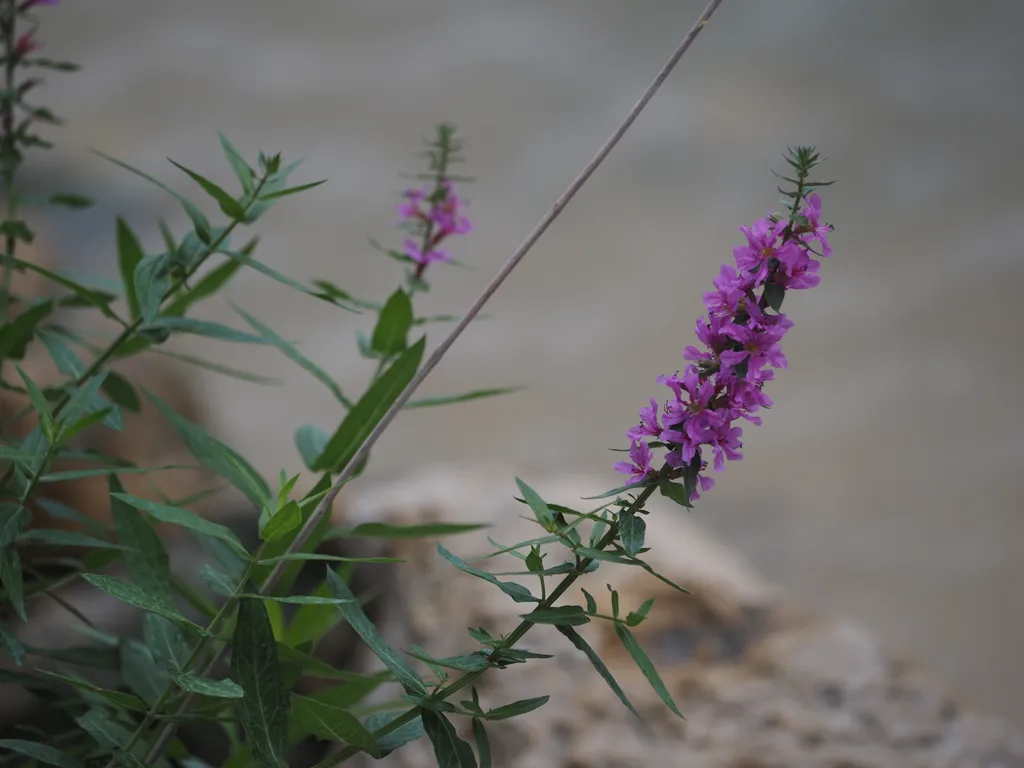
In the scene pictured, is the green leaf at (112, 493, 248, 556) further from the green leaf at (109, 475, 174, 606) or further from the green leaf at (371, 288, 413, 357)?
the green leaf at (371, 288, 413, 357)

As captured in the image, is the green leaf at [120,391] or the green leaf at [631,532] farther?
the green leaf at [120,391]

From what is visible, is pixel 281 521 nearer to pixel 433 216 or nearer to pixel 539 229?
pixel 539 229

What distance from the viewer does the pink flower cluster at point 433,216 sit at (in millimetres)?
611

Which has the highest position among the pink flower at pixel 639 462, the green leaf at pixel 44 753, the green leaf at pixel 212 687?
the pink flower at pixel 639 462

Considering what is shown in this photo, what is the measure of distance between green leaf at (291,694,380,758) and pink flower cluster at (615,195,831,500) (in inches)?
5.8

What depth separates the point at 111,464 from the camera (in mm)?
587

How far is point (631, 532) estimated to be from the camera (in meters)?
0.36

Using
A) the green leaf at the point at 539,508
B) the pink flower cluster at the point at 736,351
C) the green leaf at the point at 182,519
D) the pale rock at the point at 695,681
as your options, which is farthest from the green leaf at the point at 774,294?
the pale rock at the point at 695,681

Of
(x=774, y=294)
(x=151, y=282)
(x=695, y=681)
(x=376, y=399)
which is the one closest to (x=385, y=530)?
(x=376, y=399)

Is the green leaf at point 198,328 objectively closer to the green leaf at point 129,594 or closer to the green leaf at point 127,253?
the green leaf at point 127,253

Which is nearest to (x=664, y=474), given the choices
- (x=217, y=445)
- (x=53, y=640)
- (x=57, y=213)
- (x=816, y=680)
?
(x=217, y=445)

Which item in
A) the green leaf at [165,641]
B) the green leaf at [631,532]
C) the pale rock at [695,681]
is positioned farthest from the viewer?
the pale rock at [695,681]

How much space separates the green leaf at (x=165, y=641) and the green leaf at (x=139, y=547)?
0.7 inches

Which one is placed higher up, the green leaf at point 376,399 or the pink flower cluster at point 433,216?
the pink flower cluster at point 433,216
